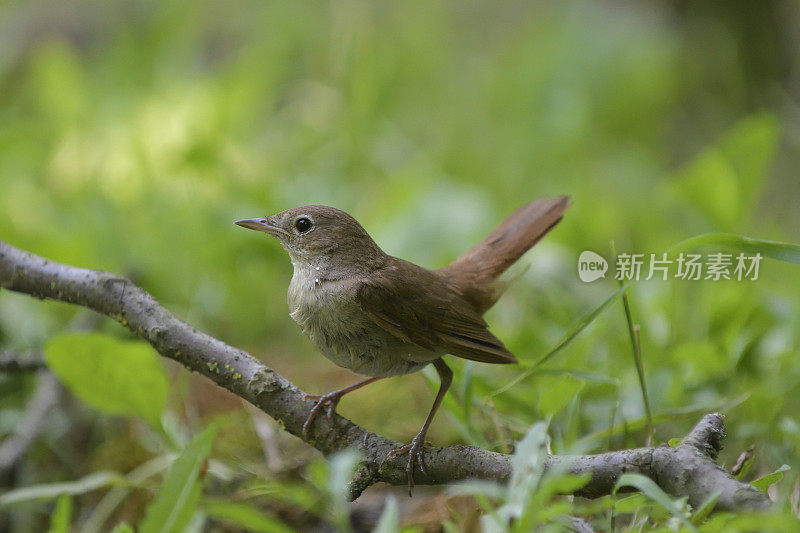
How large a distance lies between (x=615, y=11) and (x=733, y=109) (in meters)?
1.63

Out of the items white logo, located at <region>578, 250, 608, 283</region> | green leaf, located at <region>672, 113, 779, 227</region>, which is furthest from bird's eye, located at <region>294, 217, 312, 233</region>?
green leaf, located at <region>672, 113, 779, 227</region>

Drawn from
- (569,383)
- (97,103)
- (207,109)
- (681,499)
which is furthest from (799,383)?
(97,103)

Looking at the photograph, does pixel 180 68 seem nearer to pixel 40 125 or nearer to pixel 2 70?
pixel 40 125

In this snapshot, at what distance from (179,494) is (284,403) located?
0.31 m

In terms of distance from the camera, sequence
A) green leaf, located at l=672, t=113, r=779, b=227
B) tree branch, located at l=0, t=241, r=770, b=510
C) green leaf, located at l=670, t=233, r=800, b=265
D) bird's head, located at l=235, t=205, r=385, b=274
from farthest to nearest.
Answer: green leaf, located at l=672, t=113, r=779, b=227, bird's head, located at l=235, t=205, r=385, b=274, green leaf, located at l=670, t=233, r=800, b=265, tree branch, located at l=0, t=241, r=770, b=510

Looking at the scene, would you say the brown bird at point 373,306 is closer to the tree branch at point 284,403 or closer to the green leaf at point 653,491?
the tree branch at point 284,403

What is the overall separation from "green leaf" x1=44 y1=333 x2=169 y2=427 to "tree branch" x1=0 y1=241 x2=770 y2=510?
0.19 meters

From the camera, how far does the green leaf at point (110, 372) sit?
2.06 meters

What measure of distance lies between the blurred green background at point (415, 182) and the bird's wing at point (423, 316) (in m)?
0.10

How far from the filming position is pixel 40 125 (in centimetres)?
451

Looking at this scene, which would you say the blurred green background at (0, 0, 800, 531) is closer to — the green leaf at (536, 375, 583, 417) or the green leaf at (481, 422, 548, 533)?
the green leaf at (536, 375, 583, 417)

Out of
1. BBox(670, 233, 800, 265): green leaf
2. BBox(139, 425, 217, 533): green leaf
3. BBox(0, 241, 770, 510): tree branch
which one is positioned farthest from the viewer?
BBox(670, 233, 800, 265): green leaf

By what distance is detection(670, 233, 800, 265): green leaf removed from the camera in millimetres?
1678

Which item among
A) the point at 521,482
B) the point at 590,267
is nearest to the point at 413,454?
the point at 521,482
